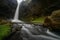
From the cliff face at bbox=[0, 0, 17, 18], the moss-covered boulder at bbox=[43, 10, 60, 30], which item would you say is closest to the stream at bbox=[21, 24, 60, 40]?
the moss-covered boulder at bbox=[43, 10, 60, 30]

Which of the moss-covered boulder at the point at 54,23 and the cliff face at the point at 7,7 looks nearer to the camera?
the moss-covered boulder at the point at 54,23

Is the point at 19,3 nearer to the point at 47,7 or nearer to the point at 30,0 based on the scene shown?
the point at 30,0

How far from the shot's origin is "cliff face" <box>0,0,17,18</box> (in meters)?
18.0

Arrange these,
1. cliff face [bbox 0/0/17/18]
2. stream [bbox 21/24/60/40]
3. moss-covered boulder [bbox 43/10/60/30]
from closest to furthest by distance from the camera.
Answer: stream [bbox 21/24/60/40] → moss-covered boulder [bbox 43/10/60/30] → cliff face [bbox 0/0/17/18]

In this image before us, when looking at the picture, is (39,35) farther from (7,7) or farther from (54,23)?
(7,7)

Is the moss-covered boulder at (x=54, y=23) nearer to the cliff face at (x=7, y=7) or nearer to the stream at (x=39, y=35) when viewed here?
the stream at (x=39, y=35)

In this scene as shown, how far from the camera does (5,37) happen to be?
551 centimetres

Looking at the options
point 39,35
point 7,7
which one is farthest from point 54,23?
point 7,7

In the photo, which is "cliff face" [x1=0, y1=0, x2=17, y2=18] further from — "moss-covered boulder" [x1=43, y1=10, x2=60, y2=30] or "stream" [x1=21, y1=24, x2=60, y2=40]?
"stream" [x1=21, y1=24, x2=60, y2=40]

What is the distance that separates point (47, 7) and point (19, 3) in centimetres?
460

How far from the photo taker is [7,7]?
18.4m

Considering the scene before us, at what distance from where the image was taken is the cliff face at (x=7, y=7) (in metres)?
18.0

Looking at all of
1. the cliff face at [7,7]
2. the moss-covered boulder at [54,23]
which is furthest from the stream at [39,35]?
the cliff face at [7,7]

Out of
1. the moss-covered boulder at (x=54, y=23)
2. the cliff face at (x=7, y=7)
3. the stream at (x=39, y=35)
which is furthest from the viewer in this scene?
the cliff face at (x=7, y=7)
